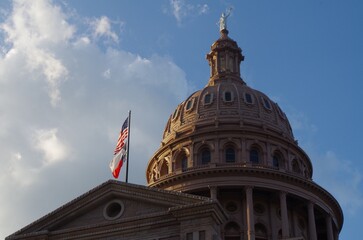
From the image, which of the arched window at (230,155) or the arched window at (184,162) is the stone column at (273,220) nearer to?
the arched window at (230,155)

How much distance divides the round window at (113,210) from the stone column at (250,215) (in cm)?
2145

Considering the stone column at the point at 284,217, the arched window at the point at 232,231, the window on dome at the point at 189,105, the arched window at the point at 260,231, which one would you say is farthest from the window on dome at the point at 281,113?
the arched window at the point at 232,231

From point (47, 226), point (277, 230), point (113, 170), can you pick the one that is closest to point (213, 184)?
point (277, 230)

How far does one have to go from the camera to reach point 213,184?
198 feet

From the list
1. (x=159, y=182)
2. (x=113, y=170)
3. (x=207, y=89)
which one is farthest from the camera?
(x=207, y=89)

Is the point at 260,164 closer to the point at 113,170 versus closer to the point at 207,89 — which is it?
the point at 207,89

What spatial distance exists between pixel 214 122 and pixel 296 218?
12191 mm

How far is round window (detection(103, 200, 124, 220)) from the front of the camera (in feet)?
124

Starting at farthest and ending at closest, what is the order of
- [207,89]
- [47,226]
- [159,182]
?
[207,89] → [159,182] → [47,226]

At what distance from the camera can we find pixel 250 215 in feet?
192

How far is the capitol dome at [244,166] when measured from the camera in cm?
6041

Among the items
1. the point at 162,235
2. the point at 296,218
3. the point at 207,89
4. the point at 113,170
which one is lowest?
the point at 162,235

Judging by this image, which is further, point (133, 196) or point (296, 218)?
point (296, 218)

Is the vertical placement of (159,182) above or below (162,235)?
above
